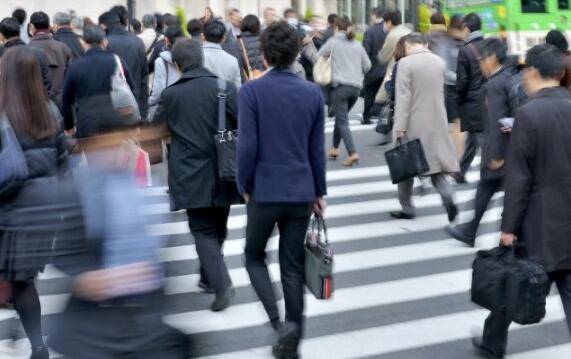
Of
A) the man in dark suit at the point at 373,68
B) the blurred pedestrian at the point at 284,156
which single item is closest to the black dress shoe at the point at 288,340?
the blurred pedestrian at the point at 284,156

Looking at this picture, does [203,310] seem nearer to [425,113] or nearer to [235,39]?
[425,113]

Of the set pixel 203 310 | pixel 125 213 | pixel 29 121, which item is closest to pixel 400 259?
pixel 203 310

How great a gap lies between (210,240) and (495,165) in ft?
7.32

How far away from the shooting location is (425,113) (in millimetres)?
9602

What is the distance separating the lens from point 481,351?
631 cm

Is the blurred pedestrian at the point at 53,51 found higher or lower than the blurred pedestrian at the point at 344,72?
higher

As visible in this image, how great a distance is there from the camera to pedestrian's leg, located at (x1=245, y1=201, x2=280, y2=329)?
19.5ft

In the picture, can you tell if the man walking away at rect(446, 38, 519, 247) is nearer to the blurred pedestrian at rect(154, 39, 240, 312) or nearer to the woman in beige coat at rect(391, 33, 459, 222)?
the woman in beige coat at rect(391, 33, 459, 222)

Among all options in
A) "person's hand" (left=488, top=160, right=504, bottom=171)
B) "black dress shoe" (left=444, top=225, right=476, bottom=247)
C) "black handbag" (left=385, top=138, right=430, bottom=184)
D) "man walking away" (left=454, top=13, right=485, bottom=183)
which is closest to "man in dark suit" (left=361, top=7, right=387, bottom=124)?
"man walking away" (left=454, top=13, right=485, bottom=183)

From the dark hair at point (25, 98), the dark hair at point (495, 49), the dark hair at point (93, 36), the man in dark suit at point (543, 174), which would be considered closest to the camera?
the man in dark suit at point (543, 174)

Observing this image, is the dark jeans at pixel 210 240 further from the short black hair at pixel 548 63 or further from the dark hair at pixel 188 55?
the short black hair at pixel 548 63

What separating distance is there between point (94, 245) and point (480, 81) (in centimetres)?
801

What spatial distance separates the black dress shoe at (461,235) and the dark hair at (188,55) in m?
3.11

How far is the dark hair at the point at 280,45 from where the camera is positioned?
231 inches
